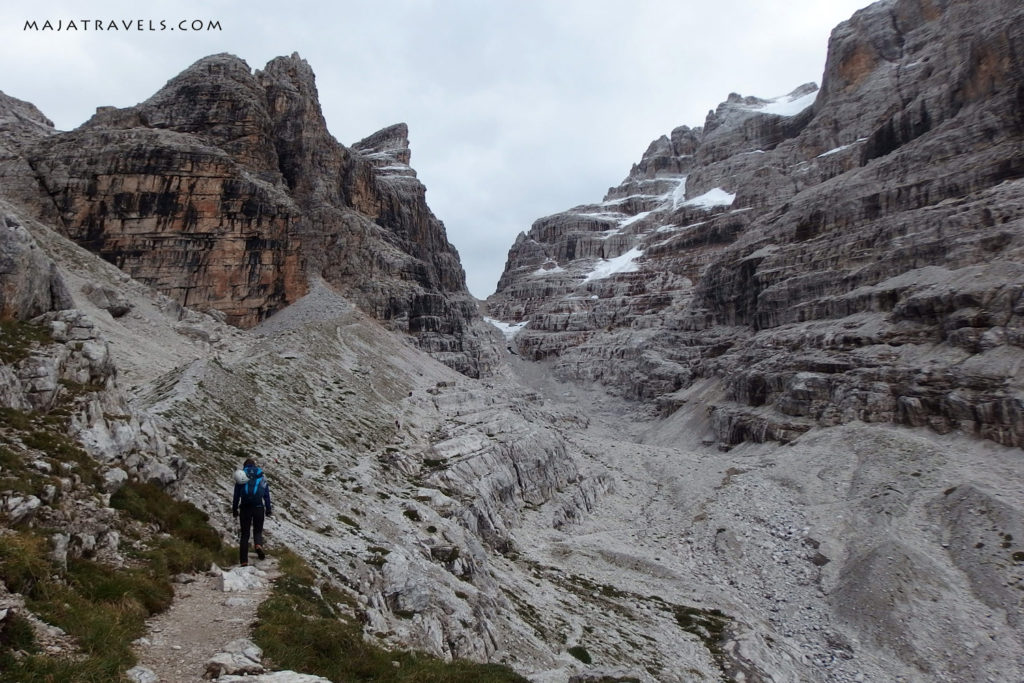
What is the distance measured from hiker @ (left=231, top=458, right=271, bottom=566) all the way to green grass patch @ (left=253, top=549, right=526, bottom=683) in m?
1.63

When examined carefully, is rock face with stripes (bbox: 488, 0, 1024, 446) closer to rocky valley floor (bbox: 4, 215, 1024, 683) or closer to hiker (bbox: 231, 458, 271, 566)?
rocky valley floor (bbox: 4, 215, 1024, 683)

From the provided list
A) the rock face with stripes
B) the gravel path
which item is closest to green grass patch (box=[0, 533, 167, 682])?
the gravel path

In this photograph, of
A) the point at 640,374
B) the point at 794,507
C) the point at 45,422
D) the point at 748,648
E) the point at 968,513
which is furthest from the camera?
the point at 640,374

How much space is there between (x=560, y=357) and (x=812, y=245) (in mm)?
80246

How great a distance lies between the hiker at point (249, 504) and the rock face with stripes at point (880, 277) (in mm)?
69868

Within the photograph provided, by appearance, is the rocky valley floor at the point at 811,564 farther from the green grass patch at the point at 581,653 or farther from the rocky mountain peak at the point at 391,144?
the rocky mountain peak at the point at 391,144

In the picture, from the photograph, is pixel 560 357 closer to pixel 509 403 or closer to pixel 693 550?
pixel 509 403

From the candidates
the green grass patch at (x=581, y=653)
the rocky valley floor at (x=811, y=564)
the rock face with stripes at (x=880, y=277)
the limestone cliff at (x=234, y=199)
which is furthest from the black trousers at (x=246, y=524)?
the limestone cliff at (x=234, y=199)

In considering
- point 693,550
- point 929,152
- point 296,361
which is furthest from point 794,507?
point 929,152

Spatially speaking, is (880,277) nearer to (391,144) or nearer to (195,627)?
(195,627)

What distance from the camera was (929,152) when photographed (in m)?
93.7

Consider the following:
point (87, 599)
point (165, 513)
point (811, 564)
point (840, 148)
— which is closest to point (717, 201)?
point (840, 148)

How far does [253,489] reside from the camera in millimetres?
16109

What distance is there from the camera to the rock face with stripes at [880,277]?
66688mm
